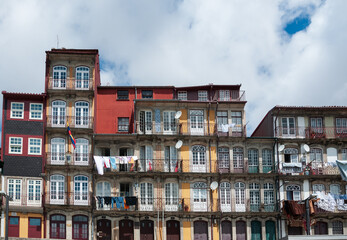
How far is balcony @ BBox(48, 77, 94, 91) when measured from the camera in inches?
2355

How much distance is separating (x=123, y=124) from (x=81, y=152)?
5.79 m

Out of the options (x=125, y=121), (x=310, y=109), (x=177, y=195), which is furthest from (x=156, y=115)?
(x=310, y=109)

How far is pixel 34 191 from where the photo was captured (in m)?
57.1

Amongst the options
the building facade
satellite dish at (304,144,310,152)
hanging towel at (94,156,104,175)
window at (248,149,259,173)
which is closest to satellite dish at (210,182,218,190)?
window at (248,149,259,173)

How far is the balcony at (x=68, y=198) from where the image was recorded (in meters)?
56.9

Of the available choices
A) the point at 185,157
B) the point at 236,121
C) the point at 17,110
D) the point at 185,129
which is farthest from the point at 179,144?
the point at 17,110

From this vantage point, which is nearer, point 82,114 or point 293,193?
point 82,114

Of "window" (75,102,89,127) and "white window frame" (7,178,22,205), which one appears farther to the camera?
"window" (75,102,89,127)

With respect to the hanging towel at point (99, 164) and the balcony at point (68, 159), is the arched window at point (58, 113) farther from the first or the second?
the hanging towel at point (99, 164)

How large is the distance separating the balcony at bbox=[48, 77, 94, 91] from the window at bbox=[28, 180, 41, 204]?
30.5 ft

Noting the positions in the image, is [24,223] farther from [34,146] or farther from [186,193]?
[186,193]

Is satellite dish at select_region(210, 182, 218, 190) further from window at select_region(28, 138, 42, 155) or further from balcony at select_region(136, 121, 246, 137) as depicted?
window at select_region(28, 138, 42, 155)

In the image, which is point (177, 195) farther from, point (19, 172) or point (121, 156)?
point (19, 172)

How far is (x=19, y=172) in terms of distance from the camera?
5716 cm
